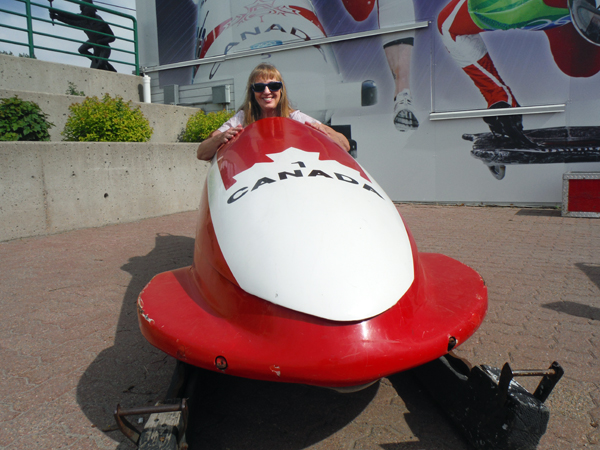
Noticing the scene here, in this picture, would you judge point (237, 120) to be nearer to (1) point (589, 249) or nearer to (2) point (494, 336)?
(2) point (494, 336)

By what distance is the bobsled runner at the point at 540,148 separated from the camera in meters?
6.73

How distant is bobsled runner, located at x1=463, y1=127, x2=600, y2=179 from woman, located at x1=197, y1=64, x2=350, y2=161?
552 centimetres

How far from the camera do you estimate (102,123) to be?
6.25m

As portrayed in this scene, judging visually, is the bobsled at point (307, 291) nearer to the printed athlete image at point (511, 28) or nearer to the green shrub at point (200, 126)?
the printed athlete image at point (511, 28)

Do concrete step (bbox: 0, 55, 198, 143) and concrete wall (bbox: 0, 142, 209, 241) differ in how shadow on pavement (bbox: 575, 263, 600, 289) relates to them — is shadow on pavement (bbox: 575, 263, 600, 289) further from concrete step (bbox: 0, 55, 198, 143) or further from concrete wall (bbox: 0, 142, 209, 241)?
concrete step (bbox: 0, 55, 198, 143)

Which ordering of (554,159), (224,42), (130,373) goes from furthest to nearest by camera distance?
1. (224,42)
2. (554,159)
3. (130,373)

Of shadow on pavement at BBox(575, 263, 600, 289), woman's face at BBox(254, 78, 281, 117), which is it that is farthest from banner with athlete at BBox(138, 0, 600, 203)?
woman's face at BBox(254, 78, 281, 117)

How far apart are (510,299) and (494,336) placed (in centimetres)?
72

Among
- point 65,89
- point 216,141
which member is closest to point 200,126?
point 65,89

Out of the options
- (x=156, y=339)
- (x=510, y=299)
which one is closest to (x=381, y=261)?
(x=156, y=339)

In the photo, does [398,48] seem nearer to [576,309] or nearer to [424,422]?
[576,309]

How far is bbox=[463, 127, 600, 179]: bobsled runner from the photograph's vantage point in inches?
265

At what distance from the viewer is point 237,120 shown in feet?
9.50

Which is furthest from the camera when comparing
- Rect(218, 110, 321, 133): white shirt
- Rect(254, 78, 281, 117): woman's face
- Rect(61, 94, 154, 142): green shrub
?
Rect(61, 94, 154, 142): green shrub
